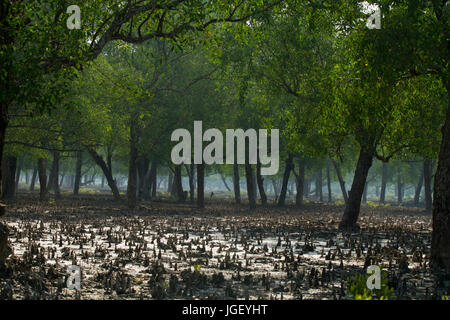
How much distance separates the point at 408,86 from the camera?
523 inches

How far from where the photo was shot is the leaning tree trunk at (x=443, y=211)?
10398 mm

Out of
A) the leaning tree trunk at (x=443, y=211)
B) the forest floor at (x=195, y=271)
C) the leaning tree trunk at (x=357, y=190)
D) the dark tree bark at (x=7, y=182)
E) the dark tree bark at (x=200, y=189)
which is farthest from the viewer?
the dark tree bark at (x=200, y=189)

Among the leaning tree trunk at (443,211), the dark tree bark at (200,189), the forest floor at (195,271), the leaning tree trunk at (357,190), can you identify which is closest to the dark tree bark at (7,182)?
the dark tree bark at (200,189)

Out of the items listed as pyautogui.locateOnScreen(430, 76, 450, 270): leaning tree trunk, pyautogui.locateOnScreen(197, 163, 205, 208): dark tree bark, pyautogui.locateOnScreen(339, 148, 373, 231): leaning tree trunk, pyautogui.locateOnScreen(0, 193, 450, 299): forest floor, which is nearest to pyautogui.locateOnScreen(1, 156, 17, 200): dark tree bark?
pyautogui.locateOnScreen(197, 163, 205, 208): dark tree bark

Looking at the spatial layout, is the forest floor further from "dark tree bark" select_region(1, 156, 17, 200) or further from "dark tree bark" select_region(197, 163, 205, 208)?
"dark tree bark" select_region(197, 163, 205, 208)

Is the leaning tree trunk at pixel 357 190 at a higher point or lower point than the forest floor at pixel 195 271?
higher

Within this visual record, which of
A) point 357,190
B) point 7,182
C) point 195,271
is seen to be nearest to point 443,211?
point 195,271

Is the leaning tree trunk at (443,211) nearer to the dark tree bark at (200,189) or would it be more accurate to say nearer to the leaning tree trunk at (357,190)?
the leaning tree trunk at (357,190)

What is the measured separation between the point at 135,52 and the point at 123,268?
27672 mm

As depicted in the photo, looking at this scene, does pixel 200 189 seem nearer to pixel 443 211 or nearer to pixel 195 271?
pixel 443 211

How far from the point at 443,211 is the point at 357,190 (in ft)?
30.2

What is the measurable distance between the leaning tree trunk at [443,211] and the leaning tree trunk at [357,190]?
8.54 m

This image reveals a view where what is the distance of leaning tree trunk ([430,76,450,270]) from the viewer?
10.4 m
